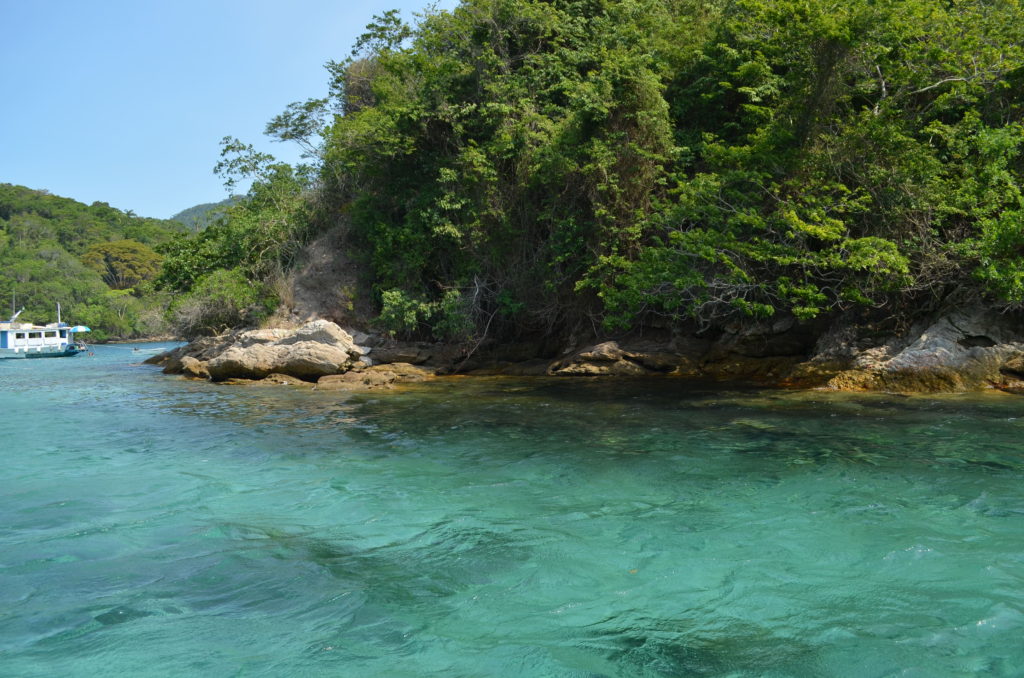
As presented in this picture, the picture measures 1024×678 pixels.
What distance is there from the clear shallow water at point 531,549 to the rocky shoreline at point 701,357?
1944 mm

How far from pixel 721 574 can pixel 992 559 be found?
1.88 metres

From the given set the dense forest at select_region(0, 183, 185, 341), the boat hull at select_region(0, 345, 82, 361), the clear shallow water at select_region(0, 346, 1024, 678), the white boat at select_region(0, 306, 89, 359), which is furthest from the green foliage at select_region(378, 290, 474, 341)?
the dense forest at select_region(0, 183, 185, 341)

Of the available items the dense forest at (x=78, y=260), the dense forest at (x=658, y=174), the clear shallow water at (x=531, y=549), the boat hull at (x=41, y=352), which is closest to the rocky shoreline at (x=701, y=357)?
Answer: the dense forest at (x=658, y=174)

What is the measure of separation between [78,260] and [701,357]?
7977cm

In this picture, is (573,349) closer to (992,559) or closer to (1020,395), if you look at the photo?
(1020,395)

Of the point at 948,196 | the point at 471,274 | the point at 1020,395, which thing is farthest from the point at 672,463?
the point at 471,274

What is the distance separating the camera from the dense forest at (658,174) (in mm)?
12211

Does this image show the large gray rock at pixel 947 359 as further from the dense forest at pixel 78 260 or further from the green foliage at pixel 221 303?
the dense forest at pixel 78 260

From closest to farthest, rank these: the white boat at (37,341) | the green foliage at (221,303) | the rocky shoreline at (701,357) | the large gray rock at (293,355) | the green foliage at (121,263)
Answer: the rocky shoreline at (701,357) < the large gray rock at (293,355) < the green foliage at (221,303) < the white boat at (37,341) < the green foliage at (121,263)

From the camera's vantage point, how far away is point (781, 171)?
13.2 meters

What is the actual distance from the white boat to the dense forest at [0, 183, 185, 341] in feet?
25.3

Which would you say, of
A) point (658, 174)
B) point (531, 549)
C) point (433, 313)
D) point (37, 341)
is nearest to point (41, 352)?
point (37, 341)

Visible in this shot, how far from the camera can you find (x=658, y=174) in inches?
639

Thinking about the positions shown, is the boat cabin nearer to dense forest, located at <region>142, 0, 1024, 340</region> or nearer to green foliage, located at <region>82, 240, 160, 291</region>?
dense forest, located at <region>142, 0, 1024, 340</region>
